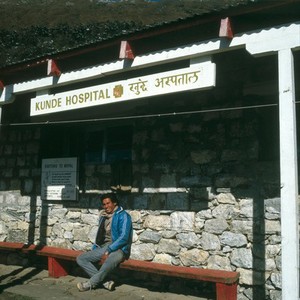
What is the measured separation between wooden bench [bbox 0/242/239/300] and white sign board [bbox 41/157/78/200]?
0.92 meters

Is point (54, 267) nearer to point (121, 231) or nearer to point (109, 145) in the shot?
point (121, 231)

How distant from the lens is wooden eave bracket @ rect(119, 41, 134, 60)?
4910 millimetres

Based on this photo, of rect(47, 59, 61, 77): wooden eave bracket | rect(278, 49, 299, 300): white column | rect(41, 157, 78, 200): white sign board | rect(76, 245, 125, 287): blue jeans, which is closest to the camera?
rect(278, 49, 299, 300): white column

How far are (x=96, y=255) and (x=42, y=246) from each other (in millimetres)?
1629

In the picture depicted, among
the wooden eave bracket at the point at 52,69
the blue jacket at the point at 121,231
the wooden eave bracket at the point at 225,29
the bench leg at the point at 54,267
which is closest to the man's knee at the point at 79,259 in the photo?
the blue jacket at the point at 121,231

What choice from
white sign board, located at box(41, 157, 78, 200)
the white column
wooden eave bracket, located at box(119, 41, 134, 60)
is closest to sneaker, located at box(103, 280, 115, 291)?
white sign board, located at box(41, 157, 78, 200)

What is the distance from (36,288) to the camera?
20.3 ft

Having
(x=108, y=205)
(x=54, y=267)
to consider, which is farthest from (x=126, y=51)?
(x=54, y=267)

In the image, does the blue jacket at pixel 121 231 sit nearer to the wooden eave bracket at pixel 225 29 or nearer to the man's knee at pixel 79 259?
the man's knee at pixel 79 259

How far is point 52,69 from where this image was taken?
5.60 m

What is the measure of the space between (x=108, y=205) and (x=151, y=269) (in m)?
1.18

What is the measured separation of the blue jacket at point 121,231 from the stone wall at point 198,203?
328 millimetres

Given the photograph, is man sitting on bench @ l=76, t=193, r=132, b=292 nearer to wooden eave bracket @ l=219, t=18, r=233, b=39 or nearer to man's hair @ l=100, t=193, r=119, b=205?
man's hair @ l=100, t=193, r=119, b=205

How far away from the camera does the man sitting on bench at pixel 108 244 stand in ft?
19.5
